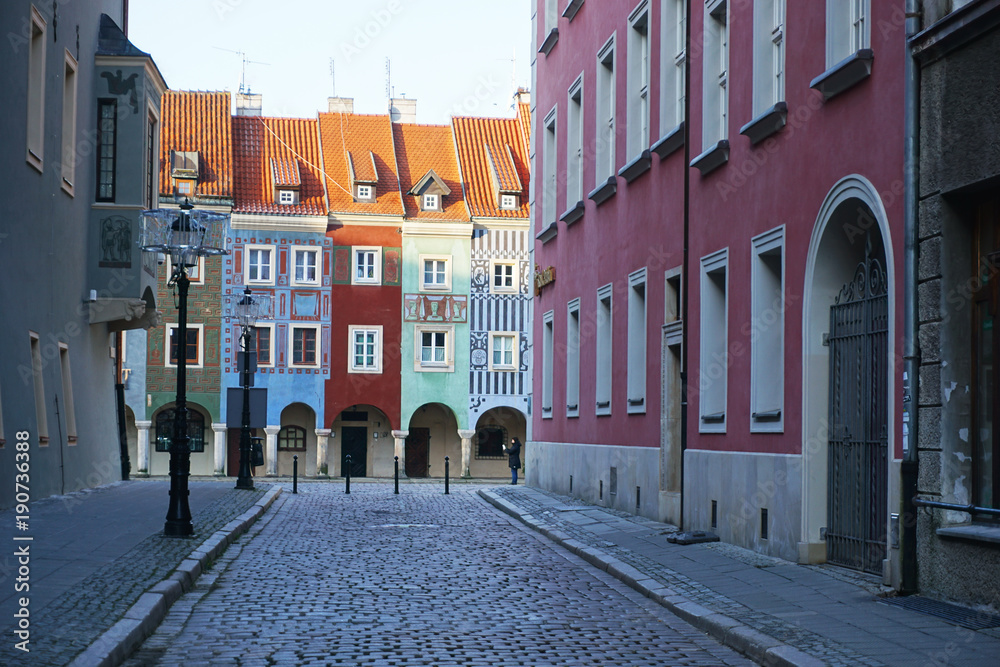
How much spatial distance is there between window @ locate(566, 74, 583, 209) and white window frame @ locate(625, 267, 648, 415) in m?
5.01

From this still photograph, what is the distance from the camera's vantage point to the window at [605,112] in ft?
78.4

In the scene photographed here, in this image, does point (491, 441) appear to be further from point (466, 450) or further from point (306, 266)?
point (306, 266)

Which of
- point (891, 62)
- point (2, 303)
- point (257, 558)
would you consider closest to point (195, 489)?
point (2, 303)

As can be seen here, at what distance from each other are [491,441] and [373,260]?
9.33 meters

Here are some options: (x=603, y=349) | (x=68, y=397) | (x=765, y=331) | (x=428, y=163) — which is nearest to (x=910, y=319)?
(x=765, y=331)

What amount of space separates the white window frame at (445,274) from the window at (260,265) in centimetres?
592

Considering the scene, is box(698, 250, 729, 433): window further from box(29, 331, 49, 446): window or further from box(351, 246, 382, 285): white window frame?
box(351, 246, 382, 285): white window frame

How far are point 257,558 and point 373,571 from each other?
1.84 m

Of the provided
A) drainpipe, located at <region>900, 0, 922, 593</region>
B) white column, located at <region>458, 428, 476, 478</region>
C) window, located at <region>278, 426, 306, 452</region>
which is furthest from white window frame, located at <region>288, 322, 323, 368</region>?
drainpipe, located at <region>900, 0, 922, 593</region>

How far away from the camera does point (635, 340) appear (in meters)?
21.9

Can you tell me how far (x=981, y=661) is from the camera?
779 cm

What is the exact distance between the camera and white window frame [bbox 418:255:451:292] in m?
54.0

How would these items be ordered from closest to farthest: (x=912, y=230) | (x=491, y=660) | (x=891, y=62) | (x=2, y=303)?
1. (x=491, y=660)
2. (x=912, y=230)
3. (x=891, y=62)
4. (x=2, y=303)

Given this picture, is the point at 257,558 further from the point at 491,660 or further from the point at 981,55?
the point at 981,55
